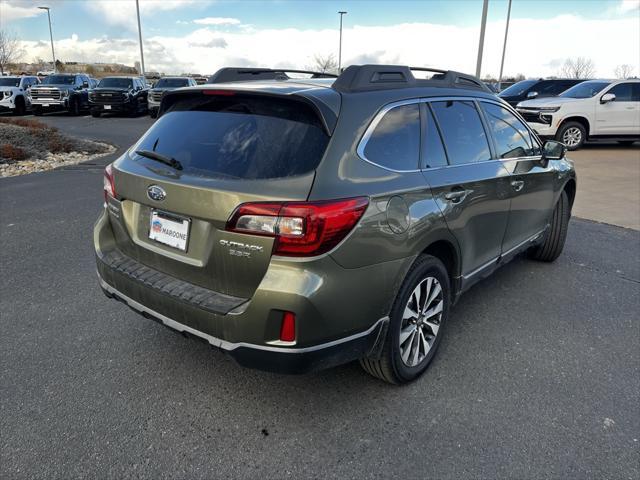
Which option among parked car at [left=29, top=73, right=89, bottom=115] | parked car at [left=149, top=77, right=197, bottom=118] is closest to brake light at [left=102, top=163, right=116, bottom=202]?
parked car at [left=149, top=77, right=197, bottom=118]

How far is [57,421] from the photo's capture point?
2.67 meters

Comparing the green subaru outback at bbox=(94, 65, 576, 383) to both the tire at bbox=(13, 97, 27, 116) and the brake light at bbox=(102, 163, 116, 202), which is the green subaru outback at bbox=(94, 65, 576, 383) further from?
the tire at bbox=(13, 97, 27, 116)

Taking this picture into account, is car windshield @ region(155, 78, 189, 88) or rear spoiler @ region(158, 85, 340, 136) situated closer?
rear spoiler @ region(158, 85, 340, 136)

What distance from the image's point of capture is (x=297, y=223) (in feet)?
7.53

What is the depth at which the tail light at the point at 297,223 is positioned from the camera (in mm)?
2297

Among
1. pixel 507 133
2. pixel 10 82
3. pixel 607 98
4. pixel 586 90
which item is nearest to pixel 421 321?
pixel 507 133

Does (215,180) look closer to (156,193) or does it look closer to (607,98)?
(156,193)

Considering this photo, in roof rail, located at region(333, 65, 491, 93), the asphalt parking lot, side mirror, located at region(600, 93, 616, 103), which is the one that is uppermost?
roof rail, located at region(333, 65, 491, 93)

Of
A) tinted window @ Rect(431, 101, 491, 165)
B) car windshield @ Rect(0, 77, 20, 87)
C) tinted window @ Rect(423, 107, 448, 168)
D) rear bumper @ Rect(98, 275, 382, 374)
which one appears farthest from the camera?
car windshield @ Rect(0, 77, 20, 87)

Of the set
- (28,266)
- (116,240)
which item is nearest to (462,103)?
(116,240)

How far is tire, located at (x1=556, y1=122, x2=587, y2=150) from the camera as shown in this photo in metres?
14.1

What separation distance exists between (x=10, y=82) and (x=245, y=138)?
28.6 m

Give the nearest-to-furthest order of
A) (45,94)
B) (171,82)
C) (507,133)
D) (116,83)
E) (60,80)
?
(507,133) < (45,94) < (171,82) < (116,83) < (60,80)

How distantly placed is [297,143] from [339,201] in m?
0.38
